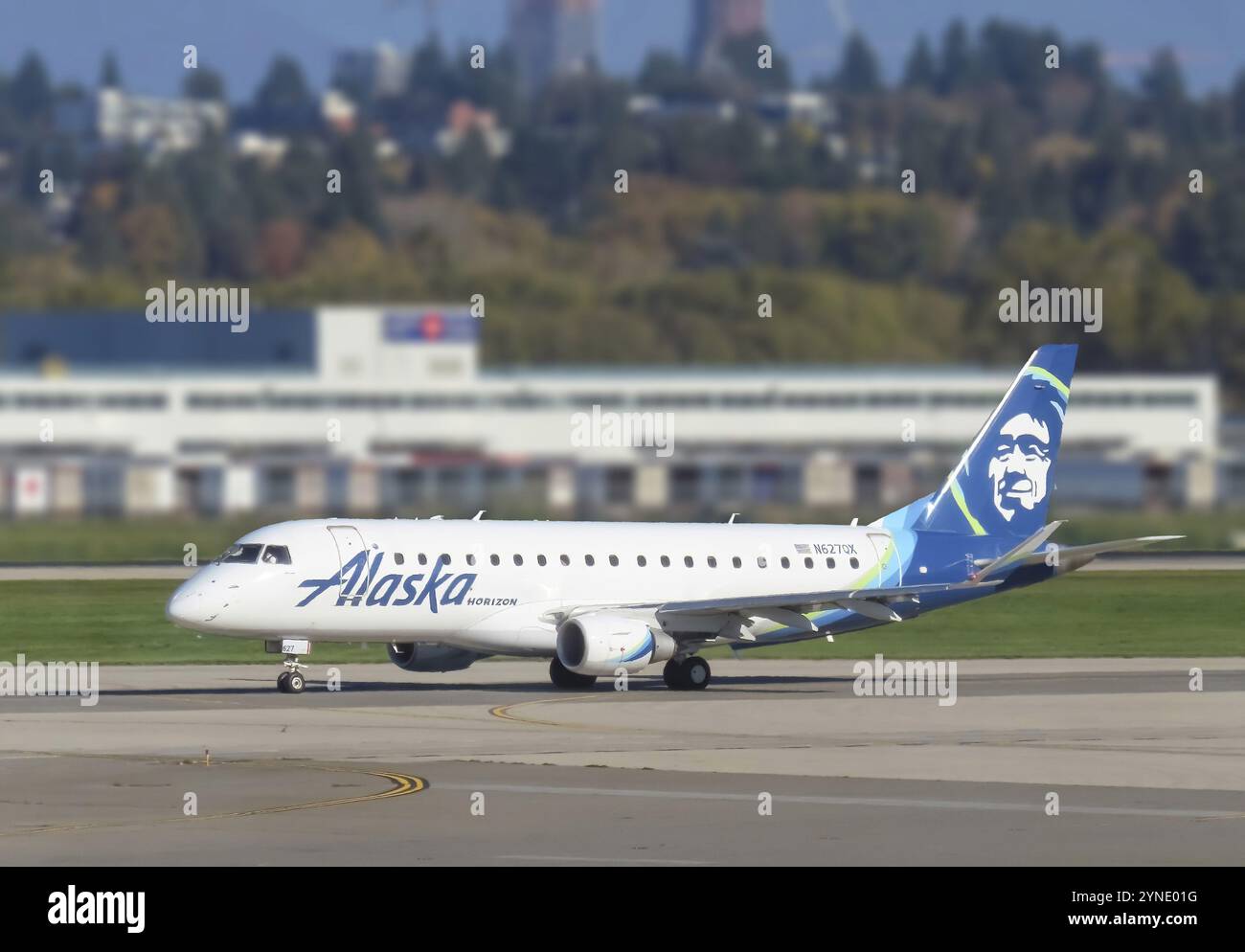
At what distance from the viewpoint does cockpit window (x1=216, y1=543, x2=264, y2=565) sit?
141 ft

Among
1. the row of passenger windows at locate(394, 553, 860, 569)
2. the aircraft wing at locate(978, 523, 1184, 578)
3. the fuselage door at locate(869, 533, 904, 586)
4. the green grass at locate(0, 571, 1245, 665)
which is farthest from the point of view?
the green grass at locate(0, 571, 1245, 665)

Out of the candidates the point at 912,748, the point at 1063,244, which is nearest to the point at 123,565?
the point at 912,748

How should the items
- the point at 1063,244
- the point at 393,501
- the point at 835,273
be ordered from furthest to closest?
1. the point at 835,273
2. the point at 1063,244
3. the point at 393,501

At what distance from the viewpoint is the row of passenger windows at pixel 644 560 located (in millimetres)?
43938

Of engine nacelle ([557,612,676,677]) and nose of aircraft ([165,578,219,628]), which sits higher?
nose of aircraft ([165,578,219,628])

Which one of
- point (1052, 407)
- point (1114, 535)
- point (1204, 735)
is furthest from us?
point (1114, 535)

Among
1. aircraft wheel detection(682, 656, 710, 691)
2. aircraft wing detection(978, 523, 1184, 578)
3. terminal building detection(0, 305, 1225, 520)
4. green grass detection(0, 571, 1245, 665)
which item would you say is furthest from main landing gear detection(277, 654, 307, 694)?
terminal building detection(0, 305, 1225, 520)

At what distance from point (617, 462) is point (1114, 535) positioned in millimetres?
22086

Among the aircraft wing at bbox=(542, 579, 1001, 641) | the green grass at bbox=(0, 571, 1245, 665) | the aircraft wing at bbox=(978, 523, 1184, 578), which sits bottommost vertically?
the green grass at bbox=(0, 571, 1245, 665)

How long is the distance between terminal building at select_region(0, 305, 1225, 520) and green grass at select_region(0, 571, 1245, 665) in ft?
63.9

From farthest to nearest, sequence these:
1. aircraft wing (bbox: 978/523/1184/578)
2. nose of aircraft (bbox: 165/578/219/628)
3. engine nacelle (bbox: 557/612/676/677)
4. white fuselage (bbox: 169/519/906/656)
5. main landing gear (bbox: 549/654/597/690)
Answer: aircraft wing (bbox: 978/523/1184/578) < main landing gear (bbox: 549/654/597/690) < engine nacelle (bbox: 557/612/676/677) < white fuselage (bbox: 169/519/906/656) < nose of aircraft (bbox: 165/578/219/628)

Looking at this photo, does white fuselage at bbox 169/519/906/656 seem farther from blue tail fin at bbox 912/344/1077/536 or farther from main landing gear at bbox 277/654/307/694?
blue tail fin at bbox 912/344/1077/536

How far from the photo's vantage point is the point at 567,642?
1729 inches
